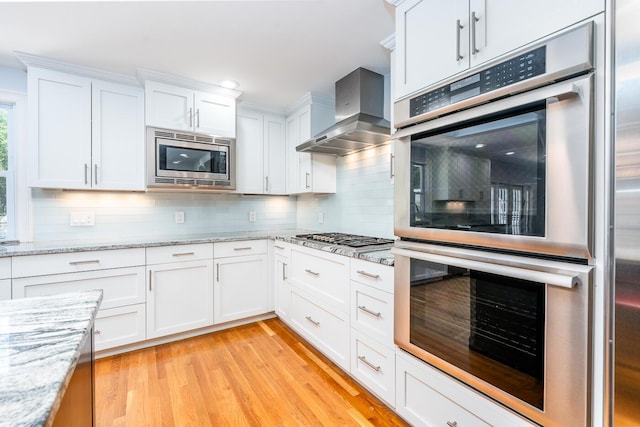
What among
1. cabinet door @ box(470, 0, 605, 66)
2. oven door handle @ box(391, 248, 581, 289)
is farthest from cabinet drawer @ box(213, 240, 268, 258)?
cabinet door @ box(470, 0, 605, 66)

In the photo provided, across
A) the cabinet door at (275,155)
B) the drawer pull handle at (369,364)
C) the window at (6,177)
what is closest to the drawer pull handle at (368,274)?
the drawer pull handle at (369,364)

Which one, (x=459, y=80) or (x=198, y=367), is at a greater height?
(x=459, y=80)

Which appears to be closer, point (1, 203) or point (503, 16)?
point (503, 16)

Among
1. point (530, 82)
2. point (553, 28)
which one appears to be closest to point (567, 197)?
point (530, 82)

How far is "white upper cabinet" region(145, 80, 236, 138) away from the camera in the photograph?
2574mm

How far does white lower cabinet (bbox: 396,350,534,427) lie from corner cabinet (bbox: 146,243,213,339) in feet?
6.00

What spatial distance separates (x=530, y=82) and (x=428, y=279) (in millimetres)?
870

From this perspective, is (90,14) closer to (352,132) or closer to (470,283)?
(352,132)

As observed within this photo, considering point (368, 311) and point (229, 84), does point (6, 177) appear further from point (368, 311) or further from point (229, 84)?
point (368, 311)

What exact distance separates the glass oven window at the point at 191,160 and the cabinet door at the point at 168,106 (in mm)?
210

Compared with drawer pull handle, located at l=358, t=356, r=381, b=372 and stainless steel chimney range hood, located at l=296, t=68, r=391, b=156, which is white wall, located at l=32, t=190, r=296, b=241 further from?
drawer pull handle, located at l=358, t=356, r=381, b=372

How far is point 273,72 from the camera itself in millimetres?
2508

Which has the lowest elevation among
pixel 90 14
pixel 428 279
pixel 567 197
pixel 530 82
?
pixel 428 279

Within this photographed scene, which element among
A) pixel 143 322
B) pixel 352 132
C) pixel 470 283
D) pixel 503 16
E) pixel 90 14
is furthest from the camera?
pixel 143 322
